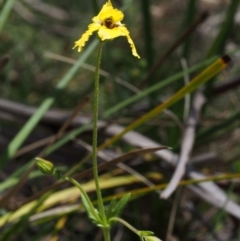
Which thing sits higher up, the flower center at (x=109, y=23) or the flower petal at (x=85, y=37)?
the flower center at (x=109, y=23)

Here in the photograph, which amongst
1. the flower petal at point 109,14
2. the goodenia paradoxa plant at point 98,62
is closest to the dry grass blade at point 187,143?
the goodenia paradoxa plant at point 98,62

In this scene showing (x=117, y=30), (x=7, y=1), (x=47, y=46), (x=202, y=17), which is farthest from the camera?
(x=47, y=46)

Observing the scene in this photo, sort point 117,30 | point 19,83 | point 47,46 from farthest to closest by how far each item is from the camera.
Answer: point 47,46 < point 19,83 < point 117,30

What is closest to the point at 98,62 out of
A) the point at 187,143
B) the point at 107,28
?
the point at 107,28

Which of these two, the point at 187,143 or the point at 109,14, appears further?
the point at 187,143

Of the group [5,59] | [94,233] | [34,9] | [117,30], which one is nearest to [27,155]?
[94,233]

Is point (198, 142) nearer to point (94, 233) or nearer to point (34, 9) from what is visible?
point (94, 233)

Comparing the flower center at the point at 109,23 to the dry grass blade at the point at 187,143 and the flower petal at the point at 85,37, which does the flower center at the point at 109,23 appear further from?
the dry grass blade at the point at 187,143

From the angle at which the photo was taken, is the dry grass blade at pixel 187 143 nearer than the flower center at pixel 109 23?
No

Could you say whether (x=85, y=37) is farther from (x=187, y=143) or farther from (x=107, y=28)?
(x=187, y=143)
